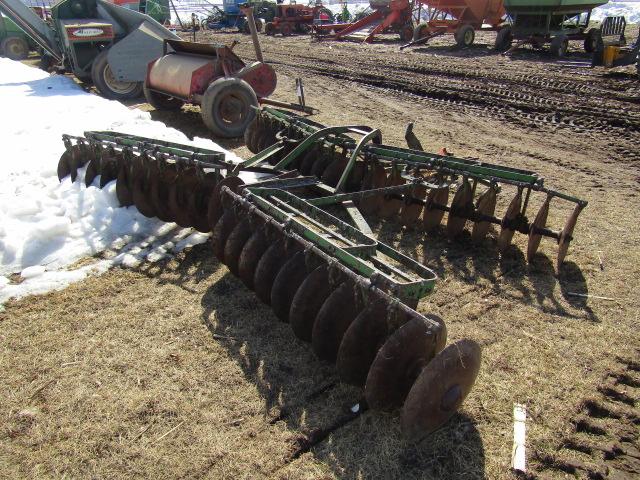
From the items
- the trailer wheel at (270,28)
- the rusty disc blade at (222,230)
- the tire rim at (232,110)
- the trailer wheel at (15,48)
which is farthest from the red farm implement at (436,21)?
the rusty disc blade at (222,230)

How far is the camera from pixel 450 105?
31.4 feet

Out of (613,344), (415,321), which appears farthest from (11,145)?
(613,344)

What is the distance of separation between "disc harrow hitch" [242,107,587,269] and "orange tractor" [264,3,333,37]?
1910 cm

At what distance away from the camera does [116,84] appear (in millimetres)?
10094

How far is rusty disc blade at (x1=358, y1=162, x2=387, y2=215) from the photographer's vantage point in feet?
16.1

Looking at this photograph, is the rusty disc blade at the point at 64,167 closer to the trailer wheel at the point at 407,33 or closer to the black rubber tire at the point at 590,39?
the black rubber tire at the point at 590,39

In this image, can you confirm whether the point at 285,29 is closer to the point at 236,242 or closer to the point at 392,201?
the point at 392,201

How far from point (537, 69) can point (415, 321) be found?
11961 mm

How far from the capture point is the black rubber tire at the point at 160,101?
8727mm

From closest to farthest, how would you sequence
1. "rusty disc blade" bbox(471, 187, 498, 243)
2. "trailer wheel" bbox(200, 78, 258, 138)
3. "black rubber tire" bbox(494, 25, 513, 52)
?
"rusty disc blade" bbox(471, 187, 498, 243) < "trailer wheel" bbox(200, 78, 258, 138) < "black rubber tire" bbox(494, 25, 513, 52)

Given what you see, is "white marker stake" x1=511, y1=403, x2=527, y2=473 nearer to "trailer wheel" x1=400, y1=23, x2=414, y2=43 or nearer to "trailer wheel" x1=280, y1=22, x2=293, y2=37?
"trailer wheel" x1=400, y1=23, x2=414, y2=43

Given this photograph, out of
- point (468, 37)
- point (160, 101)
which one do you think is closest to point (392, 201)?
point (160, 101)

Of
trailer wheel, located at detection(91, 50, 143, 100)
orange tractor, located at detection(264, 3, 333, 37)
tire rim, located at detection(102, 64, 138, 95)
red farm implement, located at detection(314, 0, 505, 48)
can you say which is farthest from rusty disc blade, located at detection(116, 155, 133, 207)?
orange tractor, located at detection(264, 3, 333, 37)

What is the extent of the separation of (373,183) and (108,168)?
8.70 feet
